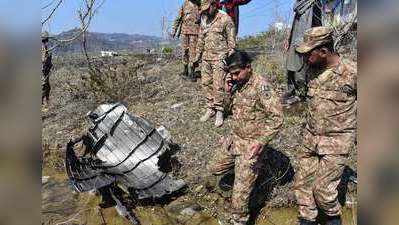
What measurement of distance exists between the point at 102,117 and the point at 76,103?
11.7 ft

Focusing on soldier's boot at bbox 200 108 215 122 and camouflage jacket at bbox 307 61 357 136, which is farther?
soldier's boot at bbox 200 108 215 122

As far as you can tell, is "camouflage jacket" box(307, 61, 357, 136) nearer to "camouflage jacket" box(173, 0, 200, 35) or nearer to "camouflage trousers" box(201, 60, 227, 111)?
"camouflage trousers" box(201, 60, 227, 111)

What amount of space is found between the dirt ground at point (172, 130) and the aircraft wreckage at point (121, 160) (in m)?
Result: 0.21

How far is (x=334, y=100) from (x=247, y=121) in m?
0.87

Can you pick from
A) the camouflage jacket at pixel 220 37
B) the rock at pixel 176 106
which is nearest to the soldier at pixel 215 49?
the camouflage jacket at pixel 220 37

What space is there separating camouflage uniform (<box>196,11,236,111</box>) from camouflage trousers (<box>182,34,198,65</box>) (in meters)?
1.89

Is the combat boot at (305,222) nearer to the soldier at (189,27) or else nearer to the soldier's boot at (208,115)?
the soldier's boot at (208,115)

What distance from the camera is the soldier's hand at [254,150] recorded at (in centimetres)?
411

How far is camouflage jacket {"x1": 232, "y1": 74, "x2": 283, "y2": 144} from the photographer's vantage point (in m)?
4.08

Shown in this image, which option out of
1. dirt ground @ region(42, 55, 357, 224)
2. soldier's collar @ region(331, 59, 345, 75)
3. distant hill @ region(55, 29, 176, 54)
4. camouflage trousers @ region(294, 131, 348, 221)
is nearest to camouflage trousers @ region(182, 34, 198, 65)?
dirt ground @ region(42, 55, 357, 224)

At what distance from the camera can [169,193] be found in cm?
501

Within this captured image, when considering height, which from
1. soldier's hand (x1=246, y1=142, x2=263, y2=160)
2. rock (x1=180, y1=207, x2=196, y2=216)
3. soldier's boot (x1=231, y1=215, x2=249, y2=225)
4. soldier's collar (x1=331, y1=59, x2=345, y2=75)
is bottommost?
rock (x1=180, y1=207, x2=196, y2=216)
